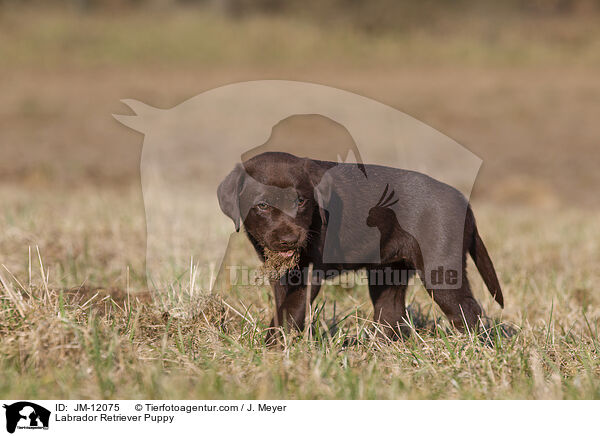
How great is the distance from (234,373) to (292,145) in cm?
1166

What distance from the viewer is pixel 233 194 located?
378 cm

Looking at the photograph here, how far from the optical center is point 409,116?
17.5m

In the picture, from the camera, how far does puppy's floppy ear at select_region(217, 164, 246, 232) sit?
3777mm

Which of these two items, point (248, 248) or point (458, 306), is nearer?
point (458, 306)

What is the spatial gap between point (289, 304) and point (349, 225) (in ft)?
1.83

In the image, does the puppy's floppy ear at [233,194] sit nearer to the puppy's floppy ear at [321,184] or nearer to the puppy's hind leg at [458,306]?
the puppy's floppy ear at [321,184]

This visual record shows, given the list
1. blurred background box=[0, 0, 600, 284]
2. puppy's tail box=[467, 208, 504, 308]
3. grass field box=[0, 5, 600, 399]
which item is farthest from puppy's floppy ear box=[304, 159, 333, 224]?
blurred background box=[0, 0, 600, 284]

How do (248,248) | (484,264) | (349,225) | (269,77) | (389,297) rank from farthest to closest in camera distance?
(269,77) → (248,248) → (389,297) → (484,264) → (349,225)
